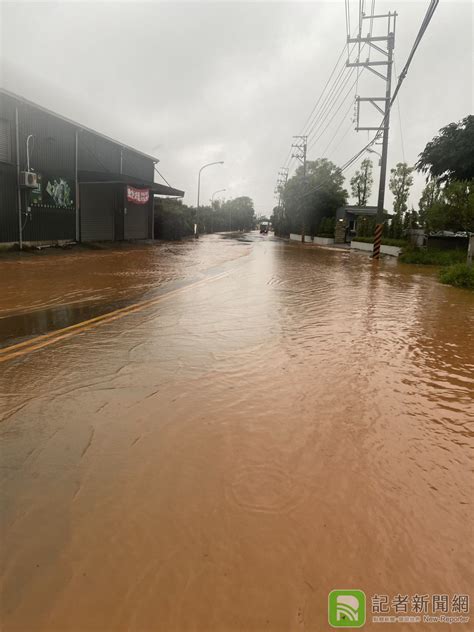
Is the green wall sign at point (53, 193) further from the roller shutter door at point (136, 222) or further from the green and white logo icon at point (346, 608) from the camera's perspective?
the green and white logo icon at point (346, 608)

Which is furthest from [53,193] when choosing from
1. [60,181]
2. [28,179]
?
[28,179]

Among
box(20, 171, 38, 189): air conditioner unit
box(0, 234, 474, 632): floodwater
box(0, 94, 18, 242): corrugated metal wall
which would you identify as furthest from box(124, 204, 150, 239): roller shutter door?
box(0, 234, 474, 632): floodwater

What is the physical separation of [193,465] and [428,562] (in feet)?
5.24

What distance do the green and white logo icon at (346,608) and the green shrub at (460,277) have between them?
49.0ft

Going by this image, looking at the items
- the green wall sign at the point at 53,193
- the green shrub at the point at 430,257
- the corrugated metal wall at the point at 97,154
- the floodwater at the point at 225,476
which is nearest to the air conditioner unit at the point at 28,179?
the green wall sign at the point at 53,193

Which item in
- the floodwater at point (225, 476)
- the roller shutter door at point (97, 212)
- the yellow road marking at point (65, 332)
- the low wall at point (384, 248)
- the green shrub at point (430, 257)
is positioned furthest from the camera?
the low wall at point (384, 248)

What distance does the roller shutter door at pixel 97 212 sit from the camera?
29.6 m

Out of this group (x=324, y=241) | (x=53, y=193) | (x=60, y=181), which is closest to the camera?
(x=53, y=193)

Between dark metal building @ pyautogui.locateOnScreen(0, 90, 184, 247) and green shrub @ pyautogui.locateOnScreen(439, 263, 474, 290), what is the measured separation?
62.6ft

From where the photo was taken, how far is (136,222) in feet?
124

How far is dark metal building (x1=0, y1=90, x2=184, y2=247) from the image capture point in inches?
873

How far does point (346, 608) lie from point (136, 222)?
37671 millimetres

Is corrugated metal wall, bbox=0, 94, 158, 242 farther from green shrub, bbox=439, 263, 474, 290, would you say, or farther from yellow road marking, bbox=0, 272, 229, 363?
green shrub, bbox=439, 263, 474, 290

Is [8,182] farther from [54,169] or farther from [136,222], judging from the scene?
[136,222]
